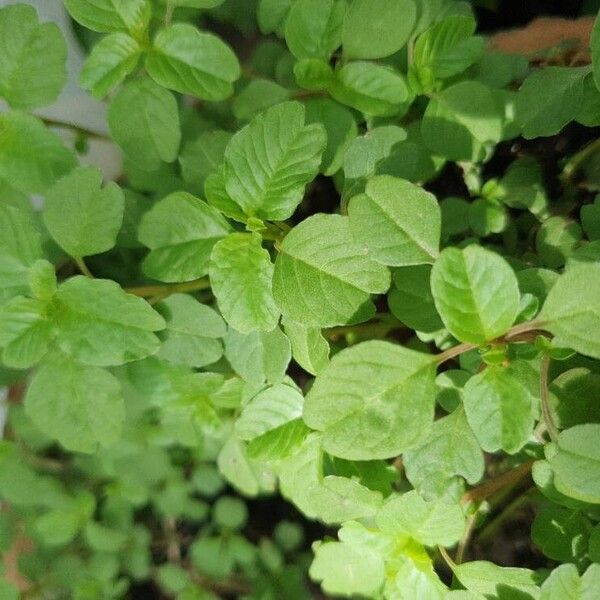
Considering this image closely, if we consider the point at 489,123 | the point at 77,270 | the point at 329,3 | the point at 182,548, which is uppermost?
the point at 329,3

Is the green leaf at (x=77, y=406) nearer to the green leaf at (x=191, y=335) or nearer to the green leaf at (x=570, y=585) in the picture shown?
the green leaf at (x=191, y=335)

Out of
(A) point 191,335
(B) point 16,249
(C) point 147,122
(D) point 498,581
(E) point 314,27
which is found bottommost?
(D) point 498,581

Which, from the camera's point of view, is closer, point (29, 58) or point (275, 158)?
point (275, 158)

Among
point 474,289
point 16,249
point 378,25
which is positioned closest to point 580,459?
point 474,289

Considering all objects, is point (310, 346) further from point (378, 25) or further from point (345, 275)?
point (378, 25)

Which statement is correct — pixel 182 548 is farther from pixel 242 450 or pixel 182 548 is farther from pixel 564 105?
pixel 564 105

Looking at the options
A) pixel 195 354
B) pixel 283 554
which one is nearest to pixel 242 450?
pixel 195 354
